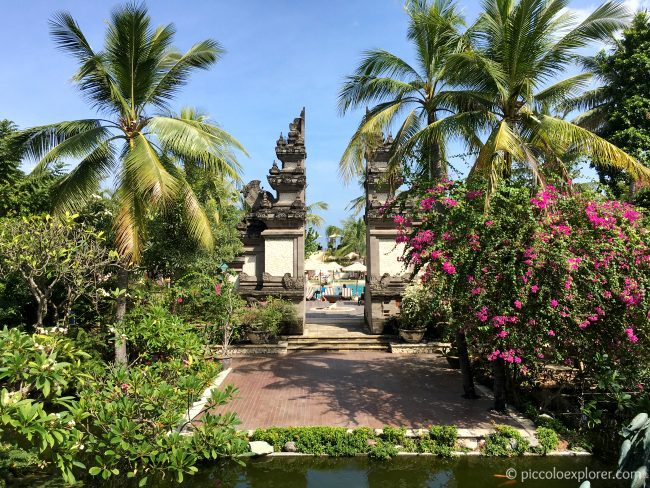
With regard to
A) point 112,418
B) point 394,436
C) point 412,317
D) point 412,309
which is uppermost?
point 412,309

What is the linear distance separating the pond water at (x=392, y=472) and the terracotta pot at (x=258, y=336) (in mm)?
7063

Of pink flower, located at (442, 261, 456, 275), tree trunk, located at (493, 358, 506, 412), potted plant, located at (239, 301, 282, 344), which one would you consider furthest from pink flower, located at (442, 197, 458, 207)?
potted plant, located at (239, 301, 282, 344)

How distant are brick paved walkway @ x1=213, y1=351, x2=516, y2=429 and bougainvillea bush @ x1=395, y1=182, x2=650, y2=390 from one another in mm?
1850

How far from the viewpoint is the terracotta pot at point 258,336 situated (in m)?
13.2

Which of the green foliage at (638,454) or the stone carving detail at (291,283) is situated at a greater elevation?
the stone carving detail at (291,283)

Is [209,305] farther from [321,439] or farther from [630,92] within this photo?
[630,92]

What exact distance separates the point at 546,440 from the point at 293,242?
1028 cm

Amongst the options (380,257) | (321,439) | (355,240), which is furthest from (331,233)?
(321,439)

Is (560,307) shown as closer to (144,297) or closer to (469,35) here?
(469,35)

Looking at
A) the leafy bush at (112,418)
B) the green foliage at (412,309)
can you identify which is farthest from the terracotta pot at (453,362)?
the leafy bush at (112,418)

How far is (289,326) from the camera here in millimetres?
14234

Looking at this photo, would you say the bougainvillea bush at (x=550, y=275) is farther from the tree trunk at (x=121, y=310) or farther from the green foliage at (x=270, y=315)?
the green foliage at (x=270, y=315)

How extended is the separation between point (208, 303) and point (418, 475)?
24.1 ft

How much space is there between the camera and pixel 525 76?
25.7 ft
